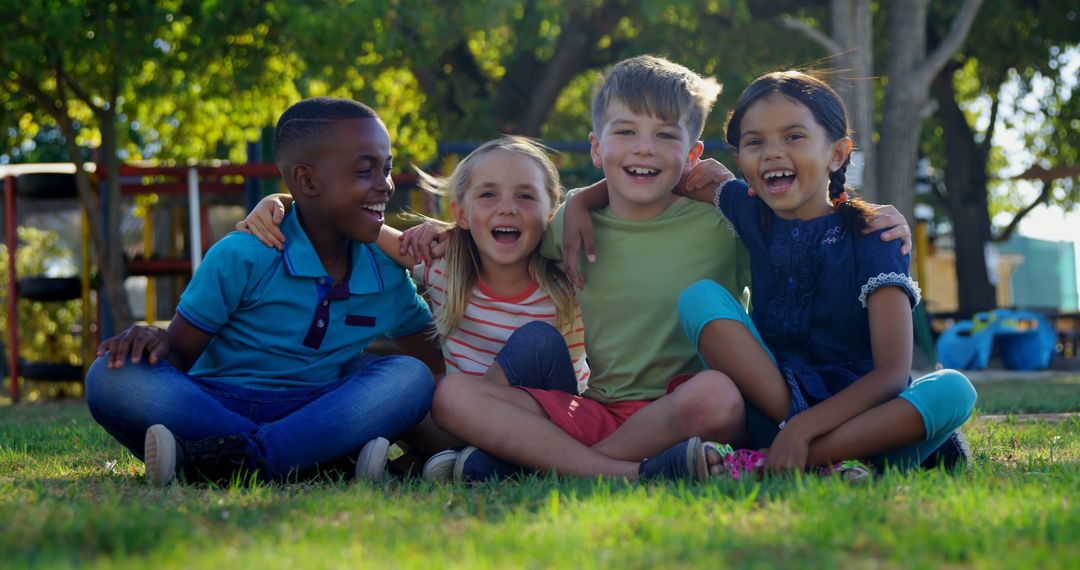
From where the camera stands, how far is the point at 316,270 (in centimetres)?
368

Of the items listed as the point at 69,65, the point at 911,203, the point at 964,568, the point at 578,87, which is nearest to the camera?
the point at 964,568

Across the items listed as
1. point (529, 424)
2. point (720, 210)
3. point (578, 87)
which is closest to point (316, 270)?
point (529, 424)

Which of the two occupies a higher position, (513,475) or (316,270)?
(316,270)

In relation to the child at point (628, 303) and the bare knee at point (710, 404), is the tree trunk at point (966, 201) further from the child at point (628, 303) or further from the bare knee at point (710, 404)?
the bare knee at point (710, 404)

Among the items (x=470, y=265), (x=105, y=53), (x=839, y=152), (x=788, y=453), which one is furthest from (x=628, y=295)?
(x=105, y=53)

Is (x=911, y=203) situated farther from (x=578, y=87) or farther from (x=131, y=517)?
(x=131, y=517)

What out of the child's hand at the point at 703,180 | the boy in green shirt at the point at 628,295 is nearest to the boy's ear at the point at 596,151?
the boy in green shirt at the point at 628,295

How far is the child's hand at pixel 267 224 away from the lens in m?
3.67

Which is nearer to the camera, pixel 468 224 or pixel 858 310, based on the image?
pixel 858 310

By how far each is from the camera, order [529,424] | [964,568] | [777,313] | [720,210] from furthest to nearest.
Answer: [720,210], [777,313], [529,424], [964,568]

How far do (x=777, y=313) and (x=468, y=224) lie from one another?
43.6 inches

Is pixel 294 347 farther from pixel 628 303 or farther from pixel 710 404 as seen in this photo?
pixel 710 404

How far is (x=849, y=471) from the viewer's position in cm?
307

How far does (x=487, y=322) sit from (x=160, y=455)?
120 centimetres
